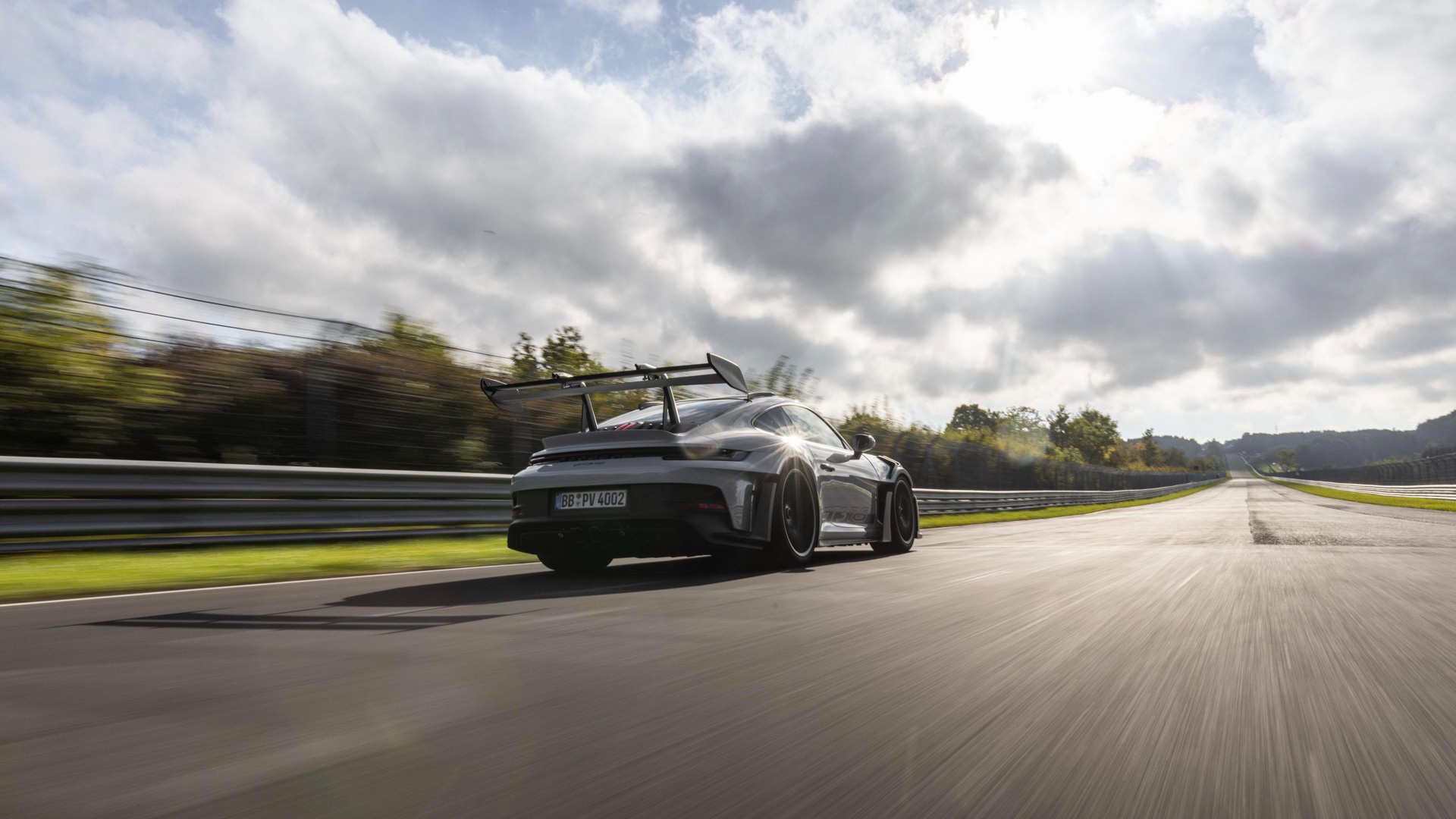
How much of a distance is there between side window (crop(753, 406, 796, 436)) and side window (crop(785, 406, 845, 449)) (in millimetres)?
156

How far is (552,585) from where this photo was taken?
6.15 m

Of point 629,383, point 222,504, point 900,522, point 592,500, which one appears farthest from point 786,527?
point 222,504

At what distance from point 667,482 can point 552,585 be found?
100cm

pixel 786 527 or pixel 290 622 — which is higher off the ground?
pixel 786 527

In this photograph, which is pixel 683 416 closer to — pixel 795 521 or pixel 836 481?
pixel 795 521

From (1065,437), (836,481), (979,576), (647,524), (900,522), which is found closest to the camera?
(647,524)

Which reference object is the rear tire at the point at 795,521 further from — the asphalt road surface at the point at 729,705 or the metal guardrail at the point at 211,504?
the metal guardrail at the point at 211,504

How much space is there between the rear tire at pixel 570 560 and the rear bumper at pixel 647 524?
614 mm

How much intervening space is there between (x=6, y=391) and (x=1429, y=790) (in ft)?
31.9

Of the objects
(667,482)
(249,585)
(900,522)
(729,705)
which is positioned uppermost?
(667,482)

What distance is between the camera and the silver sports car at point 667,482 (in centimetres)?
636

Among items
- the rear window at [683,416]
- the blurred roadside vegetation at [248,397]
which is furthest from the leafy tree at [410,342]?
the rear window at [683,416]

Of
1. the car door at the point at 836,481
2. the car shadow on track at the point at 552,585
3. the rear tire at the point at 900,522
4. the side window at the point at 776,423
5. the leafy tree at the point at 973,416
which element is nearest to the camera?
the car shadow on track at the point at 552,585

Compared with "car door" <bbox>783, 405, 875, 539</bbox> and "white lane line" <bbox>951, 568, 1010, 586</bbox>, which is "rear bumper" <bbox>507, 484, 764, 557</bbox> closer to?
"white lane line" <bbox>951, 568, 1010, 586</bbox>
